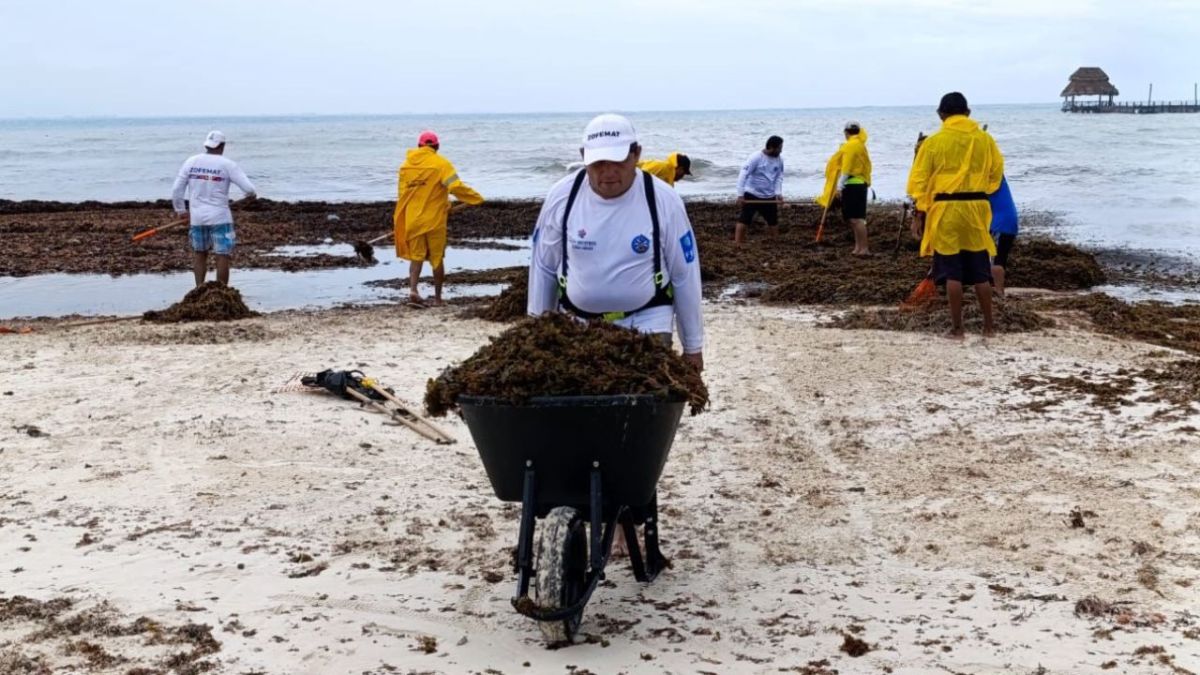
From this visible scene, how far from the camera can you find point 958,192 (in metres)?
8.49

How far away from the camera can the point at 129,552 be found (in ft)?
15.3

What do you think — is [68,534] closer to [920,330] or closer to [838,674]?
[838,674]

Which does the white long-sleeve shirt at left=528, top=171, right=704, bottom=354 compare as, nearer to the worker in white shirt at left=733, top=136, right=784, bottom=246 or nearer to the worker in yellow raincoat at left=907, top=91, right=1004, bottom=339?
the worker in yellow raincoat at left=907, top=91, right=1004, bottom=339

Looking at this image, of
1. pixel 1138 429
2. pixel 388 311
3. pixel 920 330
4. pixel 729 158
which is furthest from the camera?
pixel 729 158

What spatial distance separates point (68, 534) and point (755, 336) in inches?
223

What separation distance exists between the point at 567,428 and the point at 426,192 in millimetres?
8029

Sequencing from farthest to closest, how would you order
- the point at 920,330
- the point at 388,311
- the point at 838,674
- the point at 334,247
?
the point at 334,247
the point at 388,311
the point at 920,330
the point at 838,674

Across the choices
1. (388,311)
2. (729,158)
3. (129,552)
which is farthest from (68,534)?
(729,158)

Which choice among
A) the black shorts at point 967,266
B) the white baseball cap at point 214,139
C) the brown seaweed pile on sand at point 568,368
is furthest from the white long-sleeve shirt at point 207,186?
the brown seaweed pile on sand at point 568,368

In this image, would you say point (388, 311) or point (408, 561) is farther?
point (388, 311)

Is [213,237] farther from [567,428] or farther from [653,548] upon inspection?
[567,428]

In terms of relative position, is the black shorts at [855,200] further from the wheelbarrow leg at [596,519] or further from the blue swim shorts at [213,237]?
the wheelbarrow leg at [596,519]

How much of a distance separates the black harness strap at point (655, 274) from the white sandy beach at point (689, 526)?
3.26 feet

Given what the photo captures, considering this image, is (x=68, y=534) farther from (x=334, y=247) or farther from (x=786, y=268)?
(x=334, y=247)
